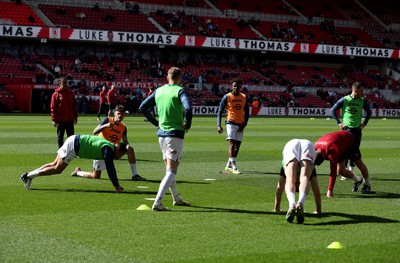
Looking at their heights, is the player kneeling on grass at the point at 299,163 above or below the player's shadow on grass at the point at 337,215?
above

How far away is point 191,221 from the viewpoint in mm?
10078

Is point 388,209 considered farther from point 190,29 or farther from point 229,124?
point 190,29

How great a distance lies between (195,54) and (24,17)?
16.7 m

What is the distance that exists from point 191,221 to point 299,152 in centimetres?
179

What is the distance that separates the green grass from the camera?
8.07 meters

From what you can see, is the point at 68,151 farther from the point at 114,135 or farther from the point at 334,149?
the point at 334,149

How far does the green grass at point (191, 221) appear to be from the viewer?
8070mm

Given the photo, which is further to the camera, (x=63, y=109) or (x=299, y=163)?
(x=63, y=109)

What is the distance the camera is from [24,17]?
5897 cm

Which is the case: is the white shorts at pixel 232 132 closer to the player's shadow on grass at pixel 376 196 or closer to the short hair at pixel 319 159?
the player's shadow on grass at pixel 376 196

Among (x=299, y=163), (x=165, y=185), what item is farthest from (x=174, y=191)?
(x=299, y=163)

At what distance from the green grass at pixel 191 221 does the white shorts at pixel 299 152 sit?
88 cm

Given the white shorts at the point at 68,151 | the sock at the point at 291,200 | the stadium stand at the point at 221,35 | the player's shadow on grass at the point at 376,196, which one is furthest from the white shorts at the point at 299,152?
the stadium stand at the point at 221,35

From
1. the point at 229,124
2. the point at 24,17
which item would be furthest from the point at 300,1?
the point at 229,124
